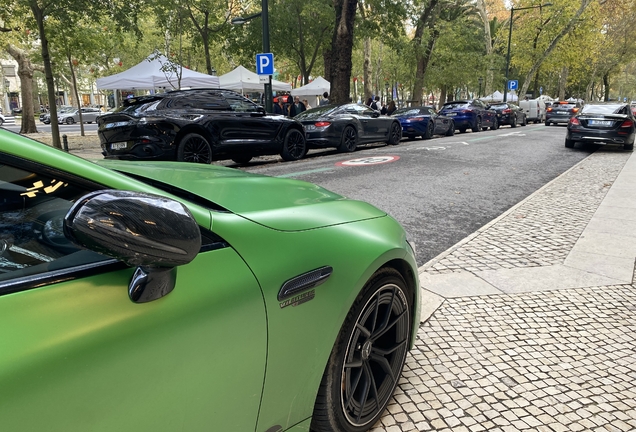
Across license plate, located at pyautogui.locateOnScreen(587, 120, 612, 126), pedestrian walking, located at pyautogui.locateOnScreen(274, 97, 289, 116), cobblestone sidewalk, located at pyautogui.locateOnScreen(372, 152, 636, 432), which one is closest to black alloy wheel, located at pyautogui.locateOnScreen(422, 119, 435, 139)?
license plate, located at pyautogui.locateOnScreen(587, 120, 612, 126)

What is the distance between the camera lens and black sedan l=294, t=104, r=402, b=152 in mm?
13109

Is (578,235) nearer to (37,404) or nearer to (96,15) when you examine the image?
(37,404)

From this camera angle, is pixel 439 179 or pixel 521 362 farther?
pixel 439 179

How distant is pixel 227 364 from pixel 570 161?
13.2 m

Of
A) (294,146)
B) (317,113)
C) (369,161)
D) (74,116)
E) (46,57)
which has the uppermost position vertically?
(46,57)

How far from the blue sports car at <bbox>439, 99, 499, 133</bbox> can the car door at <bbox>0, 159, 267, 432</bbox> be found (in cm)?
2208

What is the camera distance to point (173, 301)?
1.27m

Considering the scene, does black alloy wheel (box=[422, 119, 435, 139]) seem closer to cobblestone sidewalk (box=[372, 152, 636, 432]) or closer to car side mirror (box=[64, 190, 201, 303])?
cobblestone sidewalk (box=[372, 152, 636, 432])

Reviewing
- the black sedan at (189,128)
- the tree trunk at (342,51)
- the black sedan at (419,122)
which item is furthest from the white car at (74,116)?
the black sedan at (189,128)

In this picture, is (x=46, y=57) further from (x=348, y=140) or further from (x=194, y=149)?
(x=348, y=140)

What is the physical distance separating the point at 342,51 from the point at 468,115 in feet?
25.4

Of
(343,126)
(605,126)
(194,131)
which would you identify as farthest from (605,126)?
(194,131)

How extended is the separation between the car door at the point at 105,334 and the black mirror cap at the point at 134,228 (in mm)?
153

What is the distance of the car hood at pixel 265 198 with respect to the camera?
1.73 m
